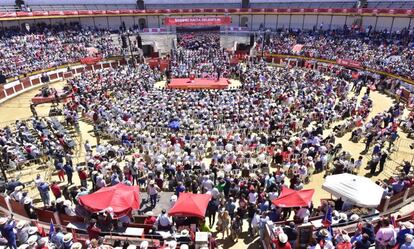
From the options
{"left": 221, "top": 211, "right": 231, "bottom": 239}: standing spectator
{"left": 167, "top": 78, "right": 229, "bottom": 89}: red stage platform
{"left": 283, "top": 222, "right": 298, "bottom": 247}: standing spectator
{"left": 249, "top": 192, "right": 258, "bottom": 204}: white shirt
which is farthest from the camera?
{"left": 167, "top": 78, "right": 229, "bottom": 89}: red stage platform

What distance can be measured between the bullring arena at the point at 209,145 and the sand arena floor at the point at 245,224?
0.09 meters

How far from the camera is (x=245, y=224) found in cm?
1228

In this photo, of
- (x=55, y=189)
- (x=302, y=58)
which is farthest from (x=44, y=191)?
(x=302, y=58)

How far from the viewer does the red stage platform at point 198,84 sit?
31094 millimetres

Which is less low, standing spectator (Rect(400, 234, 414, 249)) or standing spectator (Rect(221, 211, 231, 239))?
standing spectator (Rect(400, 234, 414, 249))

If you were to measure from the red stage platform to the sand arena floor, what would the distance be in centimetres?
1109

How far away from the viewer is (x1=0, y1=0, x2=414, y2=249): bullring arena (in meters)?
10.5

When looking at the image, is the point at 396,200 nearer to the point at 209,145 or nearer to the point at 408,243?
the point at 408,243

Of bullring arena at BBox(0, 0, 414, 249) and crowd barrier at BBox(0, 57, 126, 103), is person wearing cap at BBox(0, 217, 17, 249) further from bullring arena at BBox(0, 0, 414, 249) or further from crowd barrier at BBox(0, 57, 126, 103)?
crowd barrier at BBox(0, 57, 126, 103)

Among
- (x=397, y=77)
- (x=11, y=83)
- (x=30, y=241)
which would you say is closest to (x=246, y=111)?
(x=30, y=241)

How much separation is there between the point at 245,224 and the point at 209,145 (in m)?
7.15

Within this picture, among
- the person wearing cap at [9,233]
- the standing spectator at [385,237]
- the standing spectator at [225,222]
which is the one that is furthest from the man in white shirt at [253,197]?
the person wearing cap at [9,233]

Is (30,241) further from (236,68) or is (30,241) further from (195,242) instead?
(236,68)

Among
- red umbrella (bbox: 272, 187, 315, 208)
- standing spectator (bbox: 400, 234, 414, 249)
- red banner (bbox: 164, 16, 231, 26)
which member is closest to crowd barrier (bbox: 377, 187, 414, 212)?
red umbrella (bbox: 272, 187, 315, 208)
